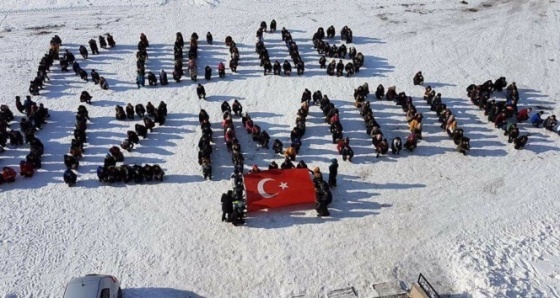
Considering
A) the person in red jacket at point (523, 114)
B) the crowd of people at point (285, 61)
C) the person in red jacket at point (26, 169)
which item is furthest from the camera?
the crowd of people at point (285, 61)

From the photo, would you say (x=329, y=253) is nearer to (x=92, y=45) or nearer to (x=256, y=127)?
(x=256, y=127)

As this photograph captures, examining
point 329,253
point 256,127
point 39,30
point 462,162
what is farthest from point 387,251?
point 39,30

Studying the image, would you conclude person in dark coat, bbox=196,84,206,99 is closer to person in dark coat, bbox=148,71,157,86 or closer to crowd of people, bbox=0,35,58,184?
person in dark coat, bbox=148,71,157,86

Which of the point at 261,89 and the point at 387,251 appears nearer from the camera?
the point at 387,251

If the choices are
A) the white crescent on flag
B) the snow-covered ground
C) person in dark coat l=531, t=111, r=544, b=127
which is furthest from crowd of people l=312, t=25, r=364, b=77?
the white crescent on flag

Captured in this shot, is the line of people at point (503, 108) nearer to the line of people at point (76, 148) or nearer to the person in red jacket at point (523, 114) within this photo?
the person in red jacket at point (523, 114)

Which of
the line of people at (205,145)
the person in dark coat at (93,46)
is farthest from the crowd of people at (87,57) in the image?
the line of people at (205,145)
